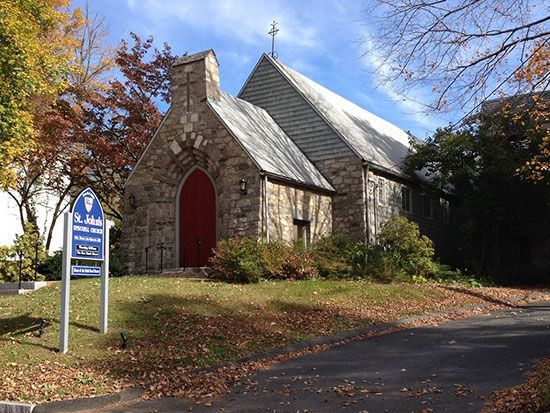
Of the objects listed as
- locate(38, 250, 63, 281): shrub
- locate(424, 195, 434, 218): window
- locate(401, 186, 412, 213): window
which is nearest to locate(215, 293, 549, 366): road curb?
locate(401, 186, 412, 213): window

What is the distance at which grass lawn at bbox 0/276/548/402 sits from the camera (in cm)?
848

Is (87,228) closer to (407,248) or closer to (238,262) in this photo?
(238,262)

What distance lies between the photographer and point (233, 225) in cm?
1791

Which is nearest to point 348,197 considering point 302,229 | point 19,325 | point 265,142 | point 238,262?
point 302,229

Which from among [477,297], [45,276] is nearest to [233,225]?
[45,276]

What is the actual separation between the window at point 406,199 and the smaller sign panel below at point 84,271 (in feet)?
53.1

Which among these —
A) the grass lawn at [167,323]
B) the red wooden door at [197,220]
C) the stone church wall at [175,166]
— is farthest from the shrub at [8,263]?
the red wooden door at [197,220]

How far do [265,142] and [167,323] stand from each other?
10.5 metres

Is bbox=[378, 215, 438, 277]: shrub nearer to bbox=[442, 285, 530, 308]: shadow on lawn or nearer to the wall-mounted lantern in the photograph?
bbox=[442, 285, 530, 308]: shadow on lawn

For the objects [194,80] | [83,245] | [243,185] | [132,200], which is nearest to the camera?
[83,245]

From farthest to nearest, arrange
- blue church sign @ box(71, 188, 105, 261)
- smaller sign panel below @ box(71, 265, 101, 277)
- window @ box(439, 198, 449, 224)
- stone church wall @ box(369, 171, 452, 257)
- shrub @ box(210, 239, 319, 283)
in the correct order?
window @ box(439, 198, 449, 224) → stone church wall @ box(369, 171, 452, 257) → shrub @ box(210, 239, 319, 283) → blue church sign @ box(71, 188, 105, 261) → smaller sign panel below @ box(71, 265, 101, 277)

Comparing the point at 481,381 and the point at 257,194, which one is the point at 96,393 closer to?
the point at 481,381

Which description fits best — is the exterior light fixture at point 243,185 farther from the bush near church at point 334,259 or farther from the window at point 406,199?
the window at point 406,199

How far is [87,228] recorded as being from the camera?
10.3 m
